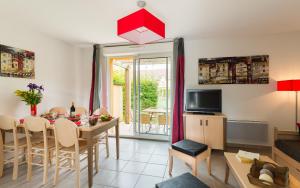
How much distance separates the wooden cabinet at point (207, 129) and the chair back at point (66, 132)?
7.16ft

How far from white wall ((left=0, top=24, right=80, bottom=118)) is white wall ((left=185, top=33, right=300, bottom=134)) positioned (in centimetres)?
306

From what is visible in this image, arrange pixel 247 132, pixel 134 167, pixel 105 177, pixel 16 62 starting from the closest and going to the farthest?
pixel 105 177, pixel 134 167, pixel 16 62, pixel 247 132

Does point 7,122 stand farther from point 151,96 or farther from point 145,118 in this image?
point 151,96

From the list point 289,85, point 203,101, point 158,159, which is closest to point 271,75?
point 289,85

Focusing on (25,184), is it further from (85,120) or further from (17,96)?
(17,96)

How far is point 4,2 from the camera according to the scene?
238cm

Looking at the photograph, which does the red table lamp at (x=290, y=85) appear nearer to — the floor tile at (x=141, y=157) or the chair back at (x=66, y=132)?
the floor tile at (x=141, y=157)

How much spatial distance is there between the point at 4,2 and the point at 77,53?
2248 millimetres

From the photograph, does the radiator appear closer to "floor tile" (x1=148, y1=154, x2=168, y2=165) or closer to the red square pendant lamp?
"floor tile" (x1=148, y1=154, x2=168, y2=165)

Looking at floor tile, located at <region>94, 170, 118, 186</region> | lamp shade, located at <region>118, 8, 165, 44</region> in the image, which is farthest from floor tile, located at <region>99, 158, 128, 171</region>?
lamp shade, located at <region>118, 8, 165, 44</region>

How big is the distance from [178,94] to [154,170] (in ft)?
5.69

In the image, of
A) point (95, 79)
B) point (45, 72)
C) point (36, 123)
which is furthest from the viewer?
point (95, 79)

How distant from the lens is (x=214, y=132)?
3344 mm

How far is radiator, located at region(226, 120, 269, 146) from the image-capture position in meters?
3.52
